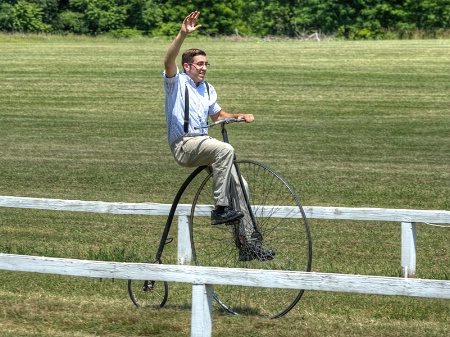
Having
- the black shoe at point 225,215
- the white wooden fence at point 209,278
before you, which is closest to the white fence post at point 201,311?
the white wooden fence at point 209,278

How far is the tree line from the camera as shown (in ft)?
275

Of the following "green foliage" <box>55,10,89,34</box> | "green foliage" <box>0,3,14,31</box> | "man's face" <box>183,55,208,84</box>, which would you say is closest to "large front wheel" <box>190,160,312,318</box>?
"man's face" <box>183,55,208,84</box>

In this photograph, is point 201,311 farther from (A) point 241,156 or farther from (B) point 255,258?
(A) point 241,156

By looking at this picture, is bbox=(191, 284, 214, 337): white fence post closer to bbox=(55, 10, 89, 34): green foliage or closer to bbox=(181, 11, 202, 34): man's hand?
bbox=(181, 11, 202, 34): man's hand

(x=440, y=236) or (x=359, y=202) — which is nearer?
(x=440, y=236)

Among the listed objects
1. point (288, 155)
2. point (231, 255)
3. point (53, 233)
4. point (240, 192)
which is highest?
point (240, 192)

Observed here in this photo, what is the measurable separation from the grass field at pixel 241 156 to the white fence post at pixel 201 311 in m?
0.55

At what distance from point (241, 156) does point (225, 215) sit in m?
14.1

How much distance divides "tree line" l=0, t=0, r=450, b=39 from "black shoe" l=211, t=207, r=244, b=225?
72325mm

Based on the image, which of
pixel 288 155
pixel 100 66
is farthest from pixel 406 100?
pixel 100 66

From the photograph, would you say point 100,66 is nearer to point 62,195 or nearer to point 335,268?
point 62,195

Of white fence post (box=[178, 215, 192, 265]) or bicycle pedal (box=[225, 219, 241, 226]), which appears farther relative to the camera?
white fence post (box=[178, 215, 192, 265])

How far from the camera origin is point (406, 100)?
33.8 meters

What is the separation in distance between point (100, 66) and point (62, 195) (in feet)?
93.5
